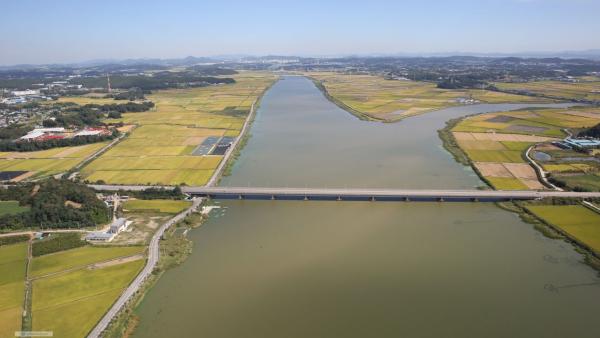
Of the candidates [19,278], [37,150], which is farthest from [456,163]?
[37,150]

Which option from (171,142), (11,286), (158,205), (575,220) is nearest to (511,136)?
(575,220)

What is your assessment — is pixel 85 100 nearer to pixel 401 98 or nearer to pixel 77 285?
pixel 401 98

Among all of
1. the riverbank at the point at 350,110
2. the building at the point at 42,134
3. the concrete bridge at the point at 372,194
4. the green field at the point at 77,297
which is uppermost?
the riverbank at the point at 350,110

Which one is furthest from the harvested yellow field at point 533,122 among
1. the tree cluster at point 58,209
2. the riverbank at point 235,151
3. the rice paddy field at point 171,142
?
the tree cluster at point 58,209

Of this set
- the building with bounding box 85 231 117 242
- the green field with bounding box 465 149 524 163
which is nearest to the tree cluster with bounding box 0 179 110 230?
the building with bounding box 85 231 117 242

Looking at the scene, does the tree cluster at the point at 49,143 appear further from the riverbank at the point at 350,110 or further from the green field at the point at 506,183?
the green field at the point at 506,183

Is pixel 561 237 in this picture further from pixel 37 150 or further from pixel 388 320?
pixel 37 150

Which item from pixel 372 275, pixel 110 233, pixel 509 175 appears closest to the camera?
pixel 372 275
